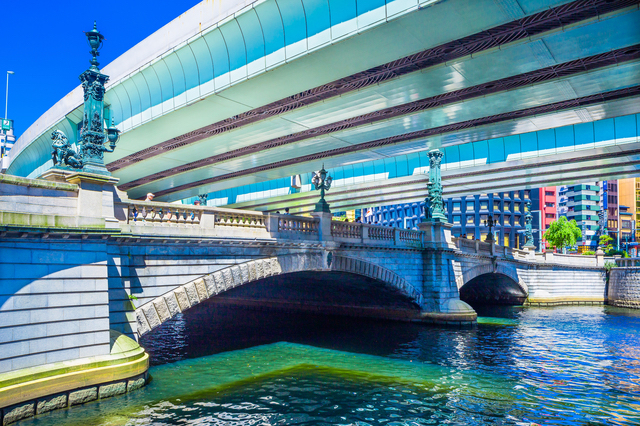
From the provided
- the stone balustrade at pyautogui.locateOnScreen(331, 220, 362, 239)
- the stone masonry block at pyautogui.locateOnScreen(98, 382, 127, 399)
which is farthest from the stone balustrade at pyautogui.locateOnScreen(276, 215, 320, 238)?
the stone masonry block at pyautogui.locateOnScreen(98, 382, 127, 399)

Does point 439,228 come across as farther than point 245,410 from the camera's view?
Yes

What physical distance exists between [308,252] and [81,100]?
50.9ft

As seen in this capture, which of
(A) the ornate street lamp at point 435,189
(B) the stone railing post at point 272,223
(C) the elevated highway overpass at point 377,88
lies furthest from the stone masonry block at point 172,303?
(A) the ornate street lamp at point 435,189

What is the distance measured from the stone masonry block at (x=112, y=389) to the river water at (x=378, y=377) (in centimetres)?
21

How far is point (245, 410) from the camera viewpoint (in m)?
13.8

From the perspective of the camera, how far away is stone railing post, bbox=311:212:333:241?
76.8 feet

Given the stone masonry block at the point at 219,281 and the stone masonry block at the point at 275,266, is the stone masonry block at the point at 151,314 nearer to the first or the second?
the stone masonry block at the point at 219,281

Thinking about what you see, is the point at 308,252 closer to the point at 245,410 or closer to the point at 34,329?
the point at 245,410

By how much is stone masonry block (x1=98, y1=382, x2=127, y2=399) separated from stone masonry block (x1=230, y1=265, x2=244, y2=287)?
18.4 ft

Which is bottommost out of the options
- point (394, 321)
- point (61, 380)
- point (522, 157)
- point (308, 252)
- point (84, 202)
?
point (394, 321)

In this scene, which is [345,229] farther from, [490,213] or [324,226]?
[490,213]

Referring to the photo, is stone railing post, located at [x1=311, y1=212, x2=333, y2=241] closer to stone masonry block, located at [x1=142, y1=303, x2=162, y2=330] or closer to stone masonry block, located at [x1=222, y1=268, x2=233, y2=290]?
stone masonry block, located at [x1=222, y1=268, x2=233, y2=290]

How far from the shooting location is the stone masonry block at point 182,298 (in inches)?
656

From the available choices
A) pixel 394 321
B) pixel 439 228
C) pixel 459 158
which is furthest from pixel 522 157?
pixel 394 321
